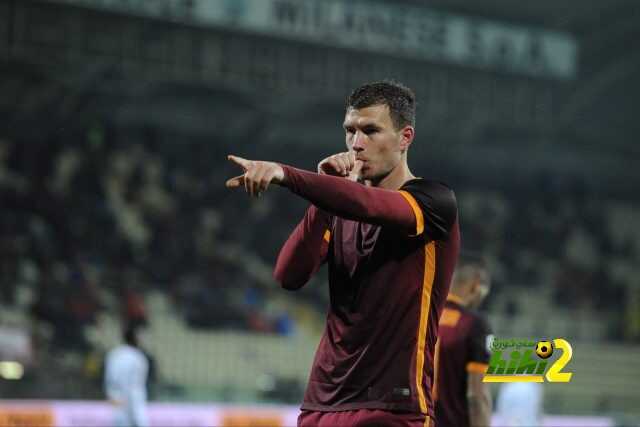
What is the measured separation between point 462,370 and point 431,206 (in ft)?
8.15

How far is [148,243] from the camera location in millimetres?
19328

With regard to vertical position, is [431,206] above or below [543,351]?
above

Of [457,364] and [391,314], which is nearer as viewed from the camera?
[391,314]

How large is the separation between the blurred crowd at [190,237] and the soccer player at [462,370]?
11.3 meters

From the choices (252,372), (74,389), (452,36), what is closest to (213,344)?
(252,372)

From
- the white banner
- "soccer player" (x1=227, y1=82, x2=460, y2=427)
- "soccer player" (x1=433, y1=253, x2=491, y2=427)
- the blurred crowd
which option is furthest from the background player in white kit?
the white banner

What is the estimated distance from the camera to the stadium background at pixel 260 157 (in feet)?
57.0

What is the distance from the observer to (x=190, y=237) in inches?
779

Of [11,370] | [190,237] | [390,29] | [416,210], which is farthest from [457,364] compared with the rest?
[390,29]

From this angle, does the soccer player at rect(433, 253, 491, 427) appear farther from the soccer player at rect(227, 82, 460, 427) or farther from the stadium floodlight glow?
the stadium floodlight glow

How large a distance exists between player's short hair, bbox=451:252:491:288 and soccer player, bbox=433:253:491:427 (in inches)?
12.5

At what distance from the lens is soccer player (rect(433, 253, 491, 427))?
5.45m

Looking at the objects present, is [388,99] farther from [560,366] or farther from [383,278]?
[560,366]

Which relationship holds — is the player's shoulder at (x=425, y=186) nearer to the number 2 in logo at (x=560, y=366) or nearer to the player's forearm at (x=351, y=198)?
the player's forearm at (x=351, y=198)
